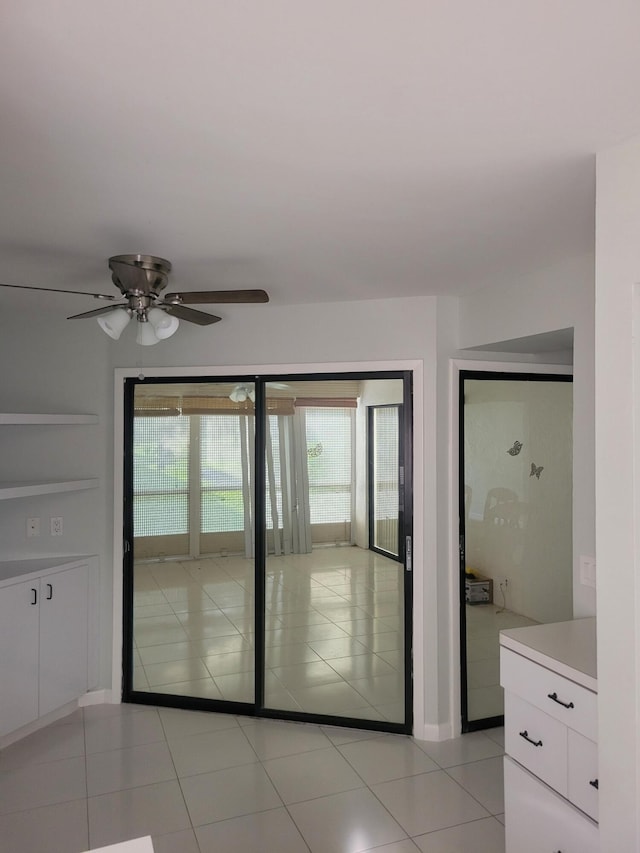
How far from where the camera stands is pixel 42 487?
349 cm

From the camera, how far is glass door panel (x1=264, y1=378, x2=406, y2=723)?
361 cm

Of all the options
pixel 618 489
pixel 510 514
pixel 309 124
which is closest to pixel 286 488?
pixel 510 514

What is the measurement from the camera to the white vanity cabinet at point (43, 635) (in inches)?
132

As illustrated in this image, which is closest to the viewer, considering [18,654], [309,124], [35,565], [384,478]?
[309,124]

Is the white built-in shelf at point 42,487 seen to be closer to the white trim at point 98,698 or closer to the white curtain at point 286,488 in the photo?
the white curtain at point 286,488

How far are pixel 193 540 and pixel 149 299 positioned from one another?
177 cm

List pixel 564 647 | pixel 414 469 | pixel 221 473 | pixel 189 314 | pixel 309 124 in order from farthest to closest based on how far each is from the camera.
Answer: pixel 221 473
pixel 414 469
pixel 189 314
pixel 564 647
pixel 309 124

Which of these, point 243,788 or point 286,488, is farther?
point 286,488

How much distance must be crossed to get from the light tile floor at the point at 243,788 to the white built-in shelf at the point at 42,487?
1.36 metres

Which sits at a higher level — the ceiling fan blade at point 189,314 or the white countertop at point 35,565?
the ceiling fan blade at point 189,314

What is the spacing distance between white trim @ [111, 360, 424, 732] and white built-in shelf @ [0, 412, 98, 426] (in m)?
0.19

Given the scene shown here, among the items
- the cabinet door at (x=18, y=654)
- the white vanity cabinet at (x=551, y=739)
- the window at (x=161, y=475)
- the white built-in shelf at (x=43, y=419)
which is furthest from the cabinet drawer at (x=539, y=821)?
the white built-in shelf at (x=43, y=419)

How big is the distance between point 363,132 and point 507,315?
1.81 meters

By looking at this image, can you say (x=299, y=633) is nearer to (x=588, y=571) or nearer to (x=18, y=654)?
(x=18, y=654)
